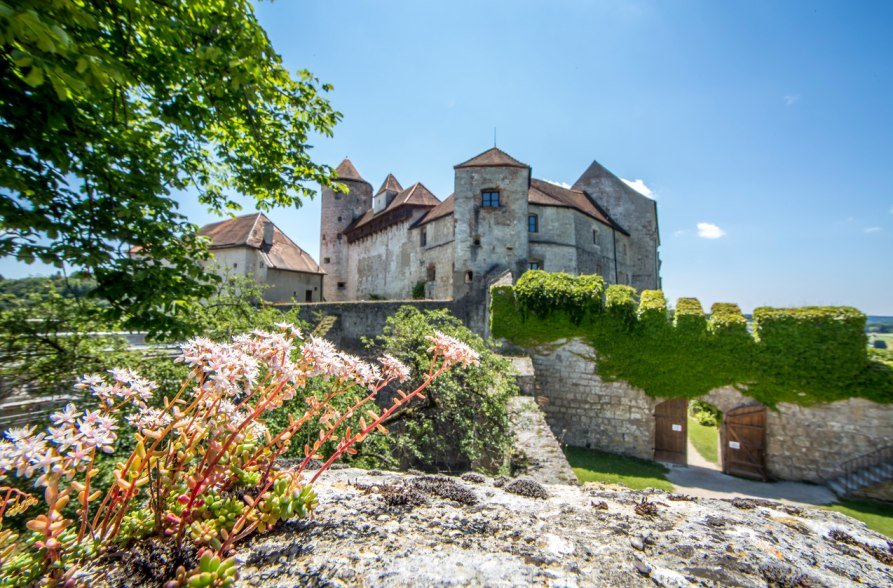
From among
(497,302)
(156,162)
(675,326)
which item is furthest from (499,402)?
(675,326)

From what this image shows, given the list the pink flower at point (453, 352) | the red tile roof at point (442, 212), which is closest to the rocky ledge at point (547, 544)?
the pink flower at point (453, 352)

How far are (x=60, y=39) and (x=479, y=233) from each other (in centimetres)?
2164

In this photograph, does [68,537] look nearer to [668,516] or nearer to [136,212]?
[668,516]

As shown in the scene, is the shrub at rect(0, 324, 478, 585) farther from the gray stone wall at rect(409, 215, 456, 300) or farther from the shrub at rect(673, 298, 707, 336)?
the gray stone wall at rect(409, 215, 456, 300)

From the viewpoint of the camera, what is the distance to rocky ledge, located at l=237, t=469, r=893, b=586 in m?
1.27

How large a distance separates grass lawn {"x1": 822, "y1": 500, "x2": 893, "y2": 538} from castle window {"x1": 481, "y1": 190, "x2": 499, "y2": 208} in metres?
18.4

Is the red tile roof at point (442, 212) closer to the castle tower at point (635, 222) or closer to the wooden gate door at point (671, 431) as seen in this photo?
the castle tower at point (635, 222)

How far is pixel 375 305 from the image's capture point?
1850 cm

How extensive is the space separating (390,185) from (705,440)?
3086 cm

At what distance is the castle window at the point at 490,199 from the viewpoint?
23212 millimetres

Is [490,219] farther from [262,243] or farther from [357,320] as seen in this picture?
[262,243]

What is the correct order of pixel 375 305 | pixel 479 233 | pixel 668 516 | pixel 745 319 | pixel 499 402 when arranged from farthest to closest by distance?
pixel 479 233 → pixel 375 305 → pixel 745 319 → pixel 499 402 → pixel 668 516

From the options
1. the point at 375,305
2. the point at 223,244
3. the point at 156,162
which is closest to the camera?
the point at 156,162

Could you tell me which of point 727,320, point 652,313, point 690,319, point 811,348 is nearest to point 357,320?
point 652,313
